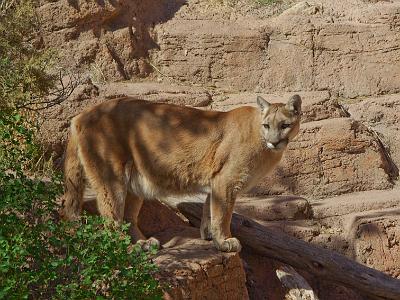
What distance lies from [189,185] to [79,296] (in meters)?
3.38

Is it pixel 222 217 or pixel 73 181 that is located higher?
pixel 73 181

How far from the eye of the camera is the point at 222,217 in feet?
30.0

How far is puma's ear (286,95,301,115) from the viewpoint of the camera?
9430 millimetres

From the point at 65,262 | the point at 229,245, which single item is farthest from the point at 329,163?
the point at 65,262

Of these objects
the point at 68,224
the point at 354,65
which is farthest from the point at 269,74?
the point at 68,224

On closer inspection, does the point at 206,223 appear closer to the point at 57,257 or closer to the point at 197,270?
the point at 197,270

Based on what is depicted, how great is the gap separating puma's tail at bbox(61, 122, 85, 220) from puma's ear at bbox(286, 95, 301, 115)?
2.34m

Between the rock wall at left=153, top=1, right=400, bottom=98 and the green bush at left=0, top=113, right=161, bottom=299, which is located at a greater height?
the rock wall at left=153, top=1, right=400, bottom=98

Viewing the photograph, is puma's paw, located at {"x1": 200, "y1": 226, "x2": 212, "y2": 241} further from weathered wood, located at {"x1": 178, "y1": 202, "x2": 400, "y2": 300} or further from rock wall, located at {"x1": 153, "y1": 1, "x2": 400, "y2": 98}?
rock wall, located at {"x1": 153, "y1": 1, "x2": 400, "y2": 98}

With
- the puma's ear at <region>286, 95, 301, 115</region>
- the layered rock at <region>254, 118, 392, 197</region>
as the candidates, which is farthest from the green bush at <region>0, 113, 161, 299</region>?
the layered rock at <region>254, 118, 392, 197</region>

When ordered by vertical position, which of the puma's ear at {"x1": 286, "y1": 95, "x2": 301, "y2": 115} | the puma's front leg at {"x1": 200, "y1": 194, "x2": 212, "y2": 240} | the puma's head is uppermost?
the puma's ear at {"x1": 286, "y1": 95, "x2": 301, "y2": 115}

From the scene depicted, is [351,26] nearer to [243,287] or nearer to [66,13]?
[66,13]

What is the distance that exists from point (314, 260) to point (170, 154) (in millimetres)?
2007

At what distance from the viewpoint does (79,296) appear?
6254 millimetres
